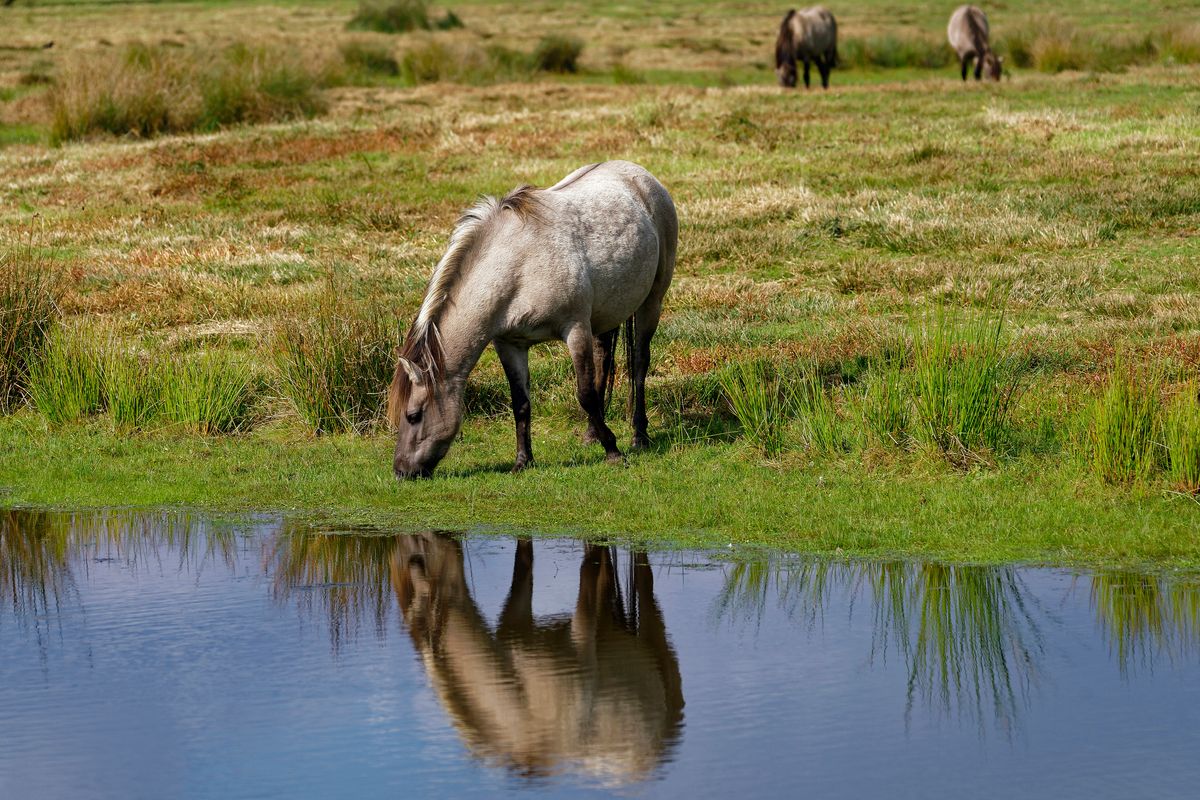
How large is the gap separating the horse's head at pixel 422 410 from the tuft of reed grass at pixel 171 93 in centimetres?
2056

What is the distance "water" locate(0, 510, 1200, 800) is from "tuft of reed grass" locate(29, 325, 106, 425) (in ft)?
12.3

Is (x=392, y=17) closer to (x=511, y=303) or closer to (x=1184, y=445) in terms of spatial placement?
(x=511, y=303)

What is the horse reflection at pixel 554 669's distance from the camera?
19.6 ft

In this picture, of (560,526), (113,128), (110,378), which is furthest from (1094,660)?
(113,128)

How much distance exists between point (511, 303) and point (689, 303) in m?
5.48

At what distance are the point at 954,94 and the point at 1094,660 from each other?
2423 centimetres

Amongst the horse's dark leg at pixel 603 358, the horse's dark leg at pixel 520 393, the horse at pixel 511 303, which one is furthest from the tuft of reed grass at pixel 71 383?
the horse's dark leg at pixel 603 358

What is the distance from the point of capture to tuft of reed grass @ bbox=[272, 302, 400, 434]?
1241 centimetres

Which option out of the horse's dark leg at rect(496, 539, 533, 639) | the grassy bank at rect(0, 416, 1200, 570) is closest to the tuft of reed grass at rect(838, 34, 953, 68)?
the grassy bank at rect(0, 416, 1200, 570)

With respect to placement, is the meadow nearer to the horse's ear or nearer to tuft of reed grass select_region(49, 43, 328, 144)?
tuft of reed grass select_region(49, 43, 328, 144)

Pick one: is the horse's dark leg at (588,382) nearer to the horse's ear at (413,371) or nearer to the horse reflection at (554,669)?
the horse's ear at (413,371)

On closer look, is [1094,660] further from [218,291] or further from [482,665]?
[218,291]

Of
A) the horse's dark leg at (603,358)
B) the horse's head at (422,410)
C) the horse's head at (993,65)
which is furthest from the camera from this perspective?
the horse's head at (993,65)

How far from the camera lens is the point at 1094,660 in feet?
22.4
